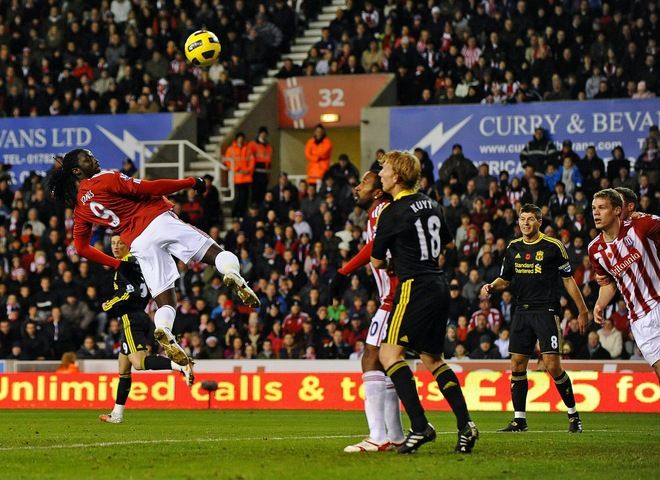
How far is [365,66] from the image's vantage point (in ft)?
97.9

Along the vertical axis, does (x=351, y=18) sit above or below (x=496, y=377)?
above

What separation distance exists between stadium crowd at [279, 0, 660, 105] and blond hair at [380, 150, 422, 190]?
1712cm

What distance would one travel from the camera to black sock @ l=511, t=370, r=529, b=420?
1433 cm

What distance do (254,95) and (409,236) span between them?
2233 cm

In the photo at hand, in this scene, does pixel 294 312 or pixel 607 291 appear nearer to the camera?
pixel 607 291

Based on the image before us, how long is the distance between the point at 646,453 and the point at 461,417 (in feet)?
5.48

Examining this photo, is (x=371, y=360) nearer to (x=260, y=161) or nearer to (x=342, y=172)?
Answer: (x=342, y=172)

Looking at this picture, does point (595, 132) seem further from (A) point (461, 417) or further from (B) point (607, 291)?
(A) point (461, 417)

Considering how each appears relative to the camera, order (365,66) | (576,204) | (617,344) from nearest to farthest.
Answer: (617,344)
(576,204)
(365,66)

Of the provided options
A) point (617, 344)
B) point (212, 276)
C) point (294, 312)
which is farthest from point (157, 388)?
point (617, 344)

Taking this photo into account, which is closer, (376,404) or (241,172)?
(376,404)

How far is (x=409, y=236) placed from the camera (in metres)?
10.1

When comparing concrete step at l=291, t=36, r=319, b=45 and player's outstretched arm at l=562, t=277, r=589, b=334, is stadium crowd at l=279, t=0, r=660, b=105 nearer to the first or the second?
concrete step at l=291, t=36, r=319, b=45

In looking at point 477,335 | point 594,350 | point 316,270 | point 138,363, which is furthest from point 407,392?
point 316,270
